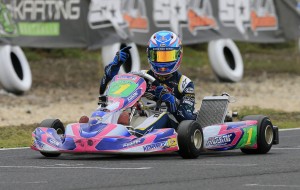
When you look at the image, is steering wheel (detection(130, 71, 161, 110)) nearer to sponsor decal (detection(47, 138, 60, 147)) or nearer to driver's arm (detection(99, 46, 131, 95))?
driver's arm (detection(99, 46, 131, 95))

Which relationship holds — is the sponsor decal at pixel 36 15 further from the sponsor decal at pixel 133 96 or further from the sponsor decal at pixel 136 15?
the sponsor decal at pixel 133 96

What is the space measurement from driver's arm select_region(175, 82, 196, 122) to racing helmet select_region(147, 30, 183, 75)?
341mm

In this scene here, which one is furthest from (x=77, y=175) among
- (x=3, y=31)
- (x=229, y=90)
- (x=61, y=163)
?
(x=229, y=90)

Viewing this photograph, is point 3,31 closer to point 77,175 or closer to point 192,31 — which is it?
point 192,31

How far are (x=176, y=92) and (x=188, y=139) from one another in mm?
1275

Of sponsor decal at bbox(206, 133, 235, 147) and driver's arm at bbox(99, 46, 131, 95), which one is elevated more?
driver's arm at bbox(99, 46, 131, 95)

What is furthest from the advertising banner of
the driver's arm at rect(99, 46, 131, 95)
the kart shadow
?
the kart shadow

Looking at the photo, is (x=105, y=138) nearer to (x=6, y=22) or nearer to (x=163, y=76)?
(x=163, y=76)

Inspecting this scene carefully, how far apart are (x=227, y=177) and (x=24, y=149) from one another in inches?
182

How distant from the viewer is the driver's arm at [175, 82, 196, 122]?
39.8 feet

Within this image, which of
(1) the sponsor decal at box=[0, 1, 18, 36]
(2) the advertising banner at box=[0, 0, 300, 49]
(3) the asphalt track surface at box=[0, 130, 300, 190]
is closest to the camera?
(3) the asphalt track surface at box=[0, 130, 300, 190]

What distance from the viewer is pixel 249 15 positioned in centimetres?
2517

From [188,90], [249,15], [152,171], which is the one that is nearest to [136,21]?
[249,15]

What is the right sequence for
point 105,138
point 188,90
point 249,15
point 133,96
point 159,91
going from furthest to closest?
1. point 249,15
2. point 188,90
3. point 159,91
4. point 133,96
5. point 105,138
